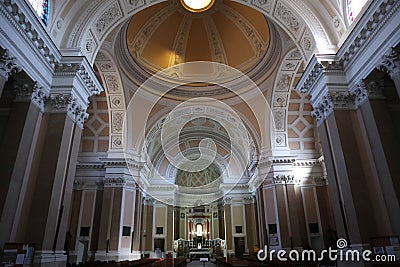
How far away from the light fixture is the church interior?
8 centimetres

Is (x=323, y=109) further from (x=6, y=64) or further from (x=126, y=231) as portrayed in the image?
(x=126, y=231)

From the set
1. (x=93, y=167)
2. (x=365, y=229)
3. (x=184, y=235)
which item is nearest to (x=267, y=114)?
(x=365, y=229)

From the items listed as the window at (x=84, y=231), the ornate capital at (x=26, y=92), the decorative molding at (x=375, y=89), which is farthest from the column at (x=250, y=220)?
the ornate capital at (x=26, y=92)

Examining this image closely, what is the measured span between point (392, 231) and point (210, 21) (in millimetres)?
14394

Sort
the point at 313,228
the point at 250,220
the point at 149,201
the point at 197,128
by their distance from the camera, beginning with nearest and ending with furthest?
the point at 313,228, the point at 149,201, the point at 250,220, the point at 197,128

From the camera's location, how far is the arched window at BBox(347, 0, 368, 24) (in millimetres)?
7971

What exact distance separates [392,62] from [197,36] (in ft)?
42.2

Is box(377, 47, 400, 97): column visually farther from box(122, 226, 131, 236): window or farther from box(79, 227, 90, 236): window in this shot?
box(79, 227, 90, 236): window

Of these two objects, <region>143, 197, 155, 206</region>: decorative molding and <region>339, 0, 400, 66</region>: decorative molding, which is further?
<region>143, 197, 155, 206</region>: decorative molding

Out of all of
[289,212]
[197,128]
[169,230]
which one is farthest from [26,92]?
[169,230]

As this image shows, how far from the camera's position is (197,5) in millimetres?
15922

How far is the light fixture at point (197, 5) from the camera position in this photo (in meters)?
15.7

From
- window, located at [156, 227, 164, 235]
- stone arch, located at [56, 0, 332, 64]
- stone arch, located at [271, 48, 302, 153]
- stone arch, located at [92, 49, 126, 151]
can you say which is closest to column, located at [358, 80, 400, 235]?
stone arch, located at [56, 0, 332, 64]

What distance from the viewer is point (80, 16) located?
29.2ft
